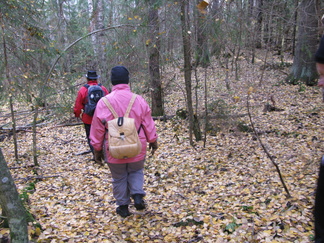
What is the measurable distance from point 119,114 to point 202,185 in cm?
245

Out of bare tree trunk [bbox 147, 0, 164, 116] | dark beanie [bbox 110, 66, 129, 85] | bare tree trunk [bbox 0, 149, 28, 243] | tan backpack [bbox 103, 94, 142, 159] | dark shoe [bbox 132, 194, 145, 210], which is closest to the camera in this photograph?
bare tree trunk [bbox 0, 149, 28, 243]

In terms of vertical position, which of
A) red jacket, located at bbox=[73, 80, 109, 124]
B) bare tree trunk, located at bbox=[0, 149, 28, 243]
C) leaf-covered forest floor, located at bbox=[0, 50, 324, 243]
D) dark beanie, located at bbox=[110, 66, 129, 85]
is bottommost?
leaf-covered forest floor, located at bbox=[0, 50, 324, 243]

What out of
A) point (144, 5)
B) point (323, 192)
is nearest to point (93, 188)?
point (323, 192)

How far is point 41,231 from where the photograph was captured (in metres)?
3.55

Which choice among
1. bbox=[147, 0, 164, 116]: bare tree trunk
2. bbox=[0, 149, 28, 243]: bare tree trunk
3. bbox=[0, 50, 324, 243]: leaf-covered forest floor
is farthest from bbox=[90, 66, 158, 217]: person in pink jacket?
bbox=[147, 0, 164, 116]: bare tree trunk

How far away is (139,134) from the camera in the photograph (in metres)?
3.75

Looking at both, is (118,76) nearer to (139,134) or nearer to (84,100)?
(139,134)

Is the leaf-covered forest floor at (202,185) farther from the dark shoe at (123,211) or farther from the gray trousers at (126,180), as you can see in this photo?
the gray trousers at (126,180)

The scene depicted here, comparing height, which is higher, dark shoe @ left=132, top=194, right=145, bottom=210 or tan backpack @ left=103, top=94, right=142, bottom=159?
tan backpack @ left=103, top=94, right=142, bottom=159

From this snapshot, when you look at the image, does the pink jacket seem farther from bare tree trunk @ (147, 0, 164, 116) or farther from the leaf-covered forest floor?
bare tree trunk @ (147, 0, 164, 116)

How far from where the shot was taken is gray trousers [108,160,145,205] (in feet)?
12.7

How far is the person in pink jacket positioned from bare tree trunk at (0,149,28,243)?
132cm

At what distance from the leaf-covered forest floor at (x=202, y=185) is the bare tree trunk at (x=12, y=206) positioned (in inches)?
33.4

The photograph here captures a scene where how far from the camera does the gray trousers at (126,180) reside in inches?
152
